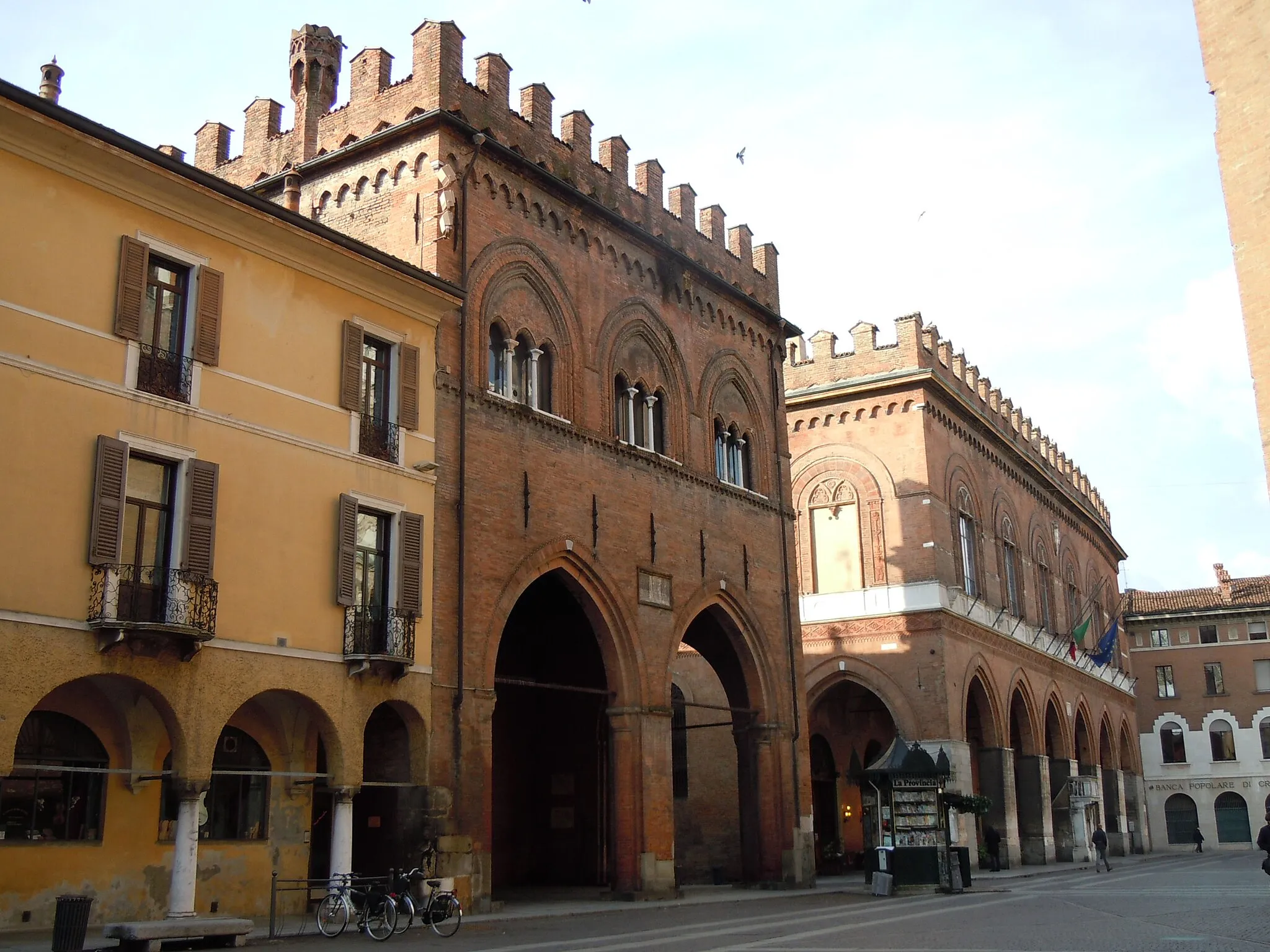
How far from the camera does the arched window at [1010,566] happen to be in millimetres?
40281

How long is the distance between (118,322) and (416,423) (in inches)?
188

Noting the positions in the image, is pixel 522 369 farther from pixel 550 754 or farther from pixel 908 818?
pixel 908 818

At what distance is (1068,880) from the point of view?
96.0ft

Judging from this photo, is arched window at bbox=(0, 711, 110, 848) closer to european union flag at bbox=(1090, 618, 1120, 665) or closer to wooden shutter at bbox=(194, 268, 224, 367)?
wooden shutter at bbox=(194, 268, 224, 367)

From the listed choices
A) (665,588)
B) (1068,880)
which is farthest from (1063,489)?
(665,588)

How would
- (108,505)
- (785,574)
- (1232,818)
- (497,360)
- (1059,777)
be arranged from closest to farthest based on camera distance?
(108,505), (497,360), (785,574), (1059,777), (1232,818)

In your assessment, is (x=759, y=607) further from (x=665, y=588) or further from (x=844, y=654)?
(x=844, y=654)

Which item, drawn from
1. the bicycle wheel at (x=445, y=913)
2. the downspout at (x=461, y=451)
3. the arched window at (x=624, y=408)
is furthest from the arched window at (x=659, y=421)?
the bicycle wheel at (x=445, y=913)

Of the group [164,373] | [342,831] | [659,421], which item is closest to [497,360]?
[659,421]

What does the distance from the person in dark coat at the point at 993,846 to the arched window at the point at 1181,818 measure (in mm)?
28959

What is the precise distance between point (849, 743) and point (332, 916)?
2306 centimetres

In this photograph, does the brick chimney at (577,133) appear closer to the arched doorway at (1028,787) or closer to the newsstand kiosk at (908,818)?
the newsstand kiosk at (908,818)

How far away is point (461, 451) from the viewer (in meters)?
19.1

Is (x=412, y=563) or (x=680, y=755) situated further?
(x=680, y=755)
